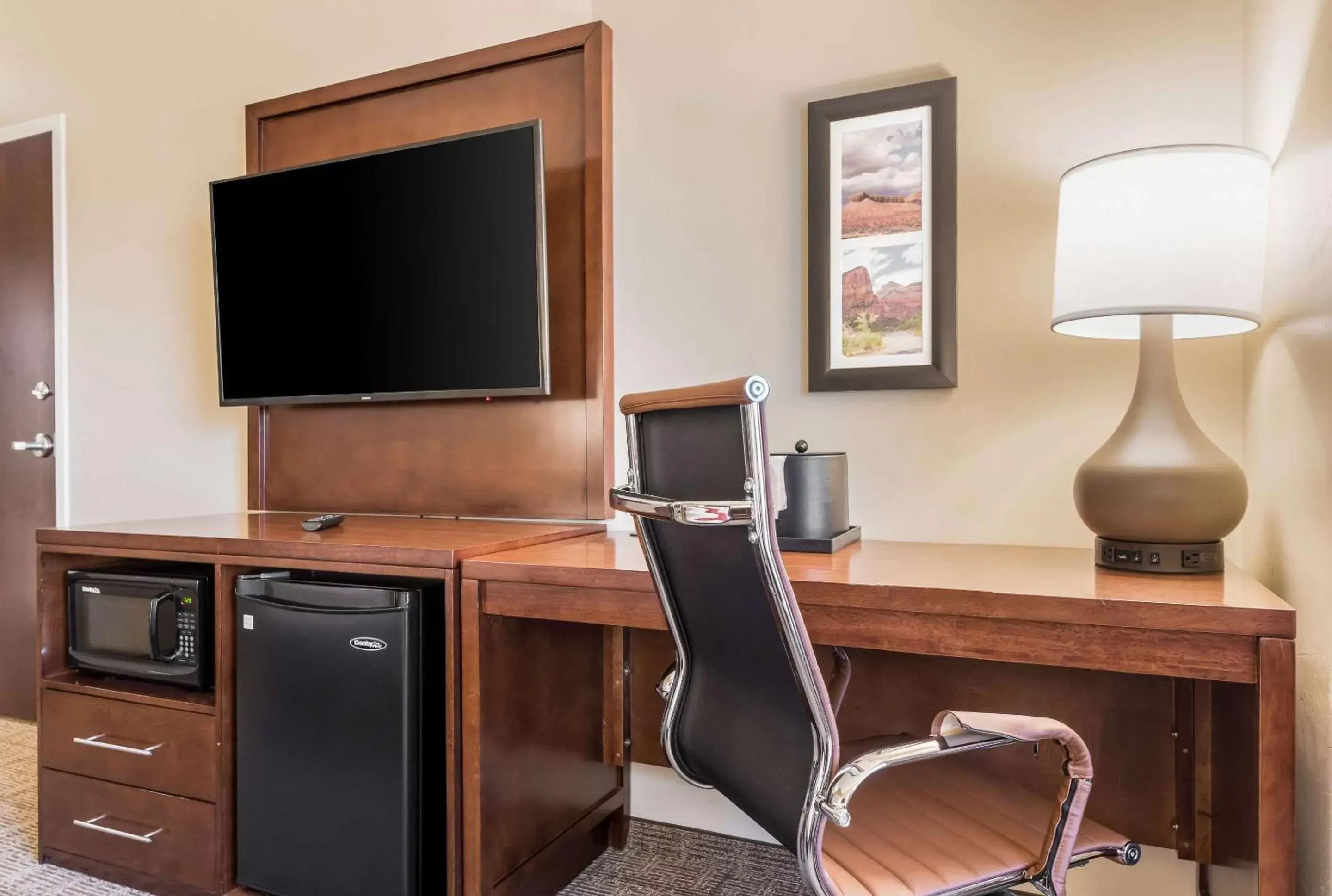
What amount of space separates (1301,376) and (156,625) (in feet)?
7.47

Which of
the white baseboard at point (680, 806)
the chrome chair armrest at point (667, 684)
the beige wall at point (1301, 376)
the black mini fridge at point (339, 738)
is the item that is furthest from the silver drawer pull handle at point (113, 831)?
the beige wall at point (1301, 376)

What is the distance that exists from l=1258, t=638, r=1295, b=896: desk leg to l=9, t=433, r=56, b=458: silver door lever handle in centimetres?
359

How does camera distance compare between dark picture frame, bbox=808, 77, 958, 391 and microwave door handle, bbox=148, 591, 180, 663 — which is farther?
microwave door handle, bbox=148, 591, 180, 663

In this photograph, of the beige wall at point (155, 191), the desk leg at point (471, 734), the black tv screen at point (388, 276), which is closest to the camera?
the desk leg at point (471, 734)

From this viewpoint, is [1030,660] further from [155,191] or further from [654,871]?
[155,191]

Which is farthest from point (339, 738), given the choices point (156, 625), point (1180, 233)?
point (1180, 233)

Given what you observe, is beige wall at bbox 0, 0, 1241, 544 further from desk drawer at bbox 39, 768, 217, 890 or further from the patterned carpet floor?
desk drawer at bbox 39, 768, 217, 890

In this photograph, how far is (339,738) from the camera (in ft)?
5.58

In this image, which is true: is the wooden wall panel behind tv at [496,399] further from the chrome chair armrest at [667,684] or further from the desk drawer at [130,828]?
Result: the desk drawer at [130,828]

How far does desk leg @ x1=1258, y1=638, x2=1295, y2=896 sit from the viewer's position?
108 centimetres

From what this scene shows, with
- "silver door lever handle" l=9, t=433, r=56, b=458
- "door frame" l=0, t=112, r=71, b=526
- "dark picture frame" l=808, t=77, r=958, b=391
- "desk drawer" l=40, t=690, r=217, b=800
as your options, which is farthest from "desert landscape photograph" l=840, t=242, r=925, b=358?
"silver door lever handle" l=9, t=433, r=56, b=458

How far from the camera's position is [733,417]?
105 cm

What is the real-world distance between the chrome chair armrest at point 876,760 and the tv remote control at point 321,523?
141cm

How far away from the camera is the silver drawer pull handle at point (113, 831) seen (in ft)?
6.38
